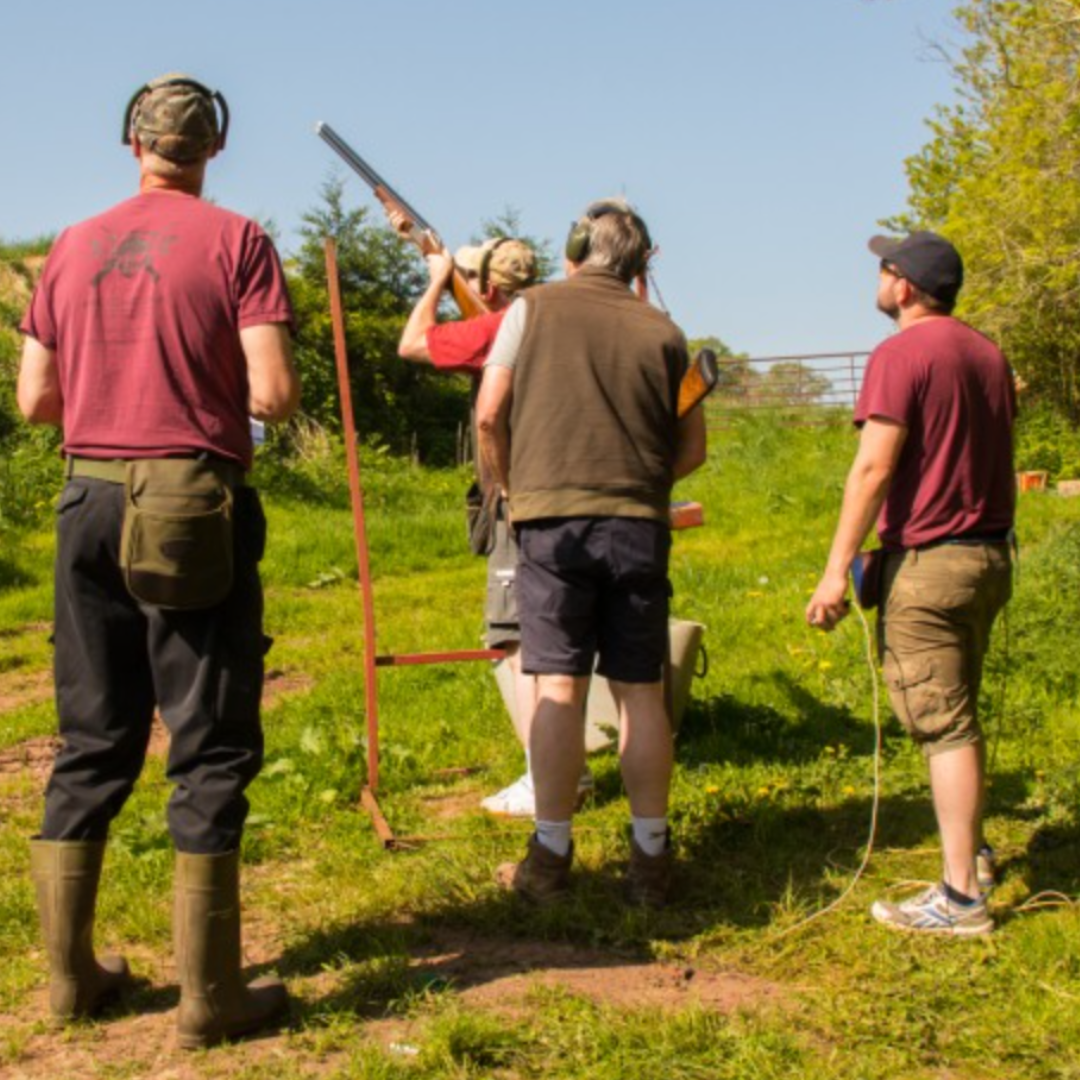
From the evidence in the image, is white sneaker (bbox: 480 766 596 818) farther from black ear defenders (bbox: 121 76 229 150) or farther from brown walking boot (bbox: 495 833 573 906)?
black ear defenders (bbox: 121 76 229 150)

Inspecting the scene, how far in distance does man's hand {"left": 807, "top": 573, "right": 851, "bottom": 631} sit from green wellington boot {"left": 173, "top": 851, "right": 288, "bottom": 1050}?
168cm

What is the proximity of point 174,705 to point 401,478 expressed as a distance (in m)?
14.3

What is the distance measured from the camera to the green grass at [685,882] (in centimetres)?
321

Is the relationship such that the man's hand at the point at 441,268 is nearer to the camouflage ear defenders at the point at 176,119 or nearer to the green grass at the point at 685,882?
the camouflage ear defenders at the point at 176,119

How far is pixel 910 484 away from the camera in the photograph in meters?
3.95

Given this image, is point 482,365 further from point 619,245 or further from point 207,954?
point 207,954

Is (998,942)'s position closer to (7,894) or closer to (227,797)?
(227,797)

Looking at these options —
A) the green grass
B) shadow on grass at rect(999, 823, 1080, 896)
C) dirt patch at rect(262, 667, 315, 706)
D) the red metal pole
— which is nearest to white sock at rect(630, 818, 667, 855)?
the green grass

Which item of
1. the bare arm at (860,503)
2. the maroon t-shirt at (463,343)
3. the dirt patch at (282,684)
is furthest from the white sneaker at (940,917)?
the dirt patch at (282,684)

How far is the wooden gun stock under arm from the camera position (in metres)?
4.89

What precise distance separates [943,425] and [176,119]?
6.91 ft

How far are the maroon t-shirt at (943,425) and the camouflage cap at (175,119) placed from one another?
184cm

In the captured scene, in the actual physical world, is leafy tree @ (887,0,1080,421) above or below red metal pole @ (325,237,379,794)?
above

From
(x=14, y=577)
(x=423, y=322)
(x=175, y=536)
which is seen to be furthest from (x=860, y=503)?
(x=14, y=577)
